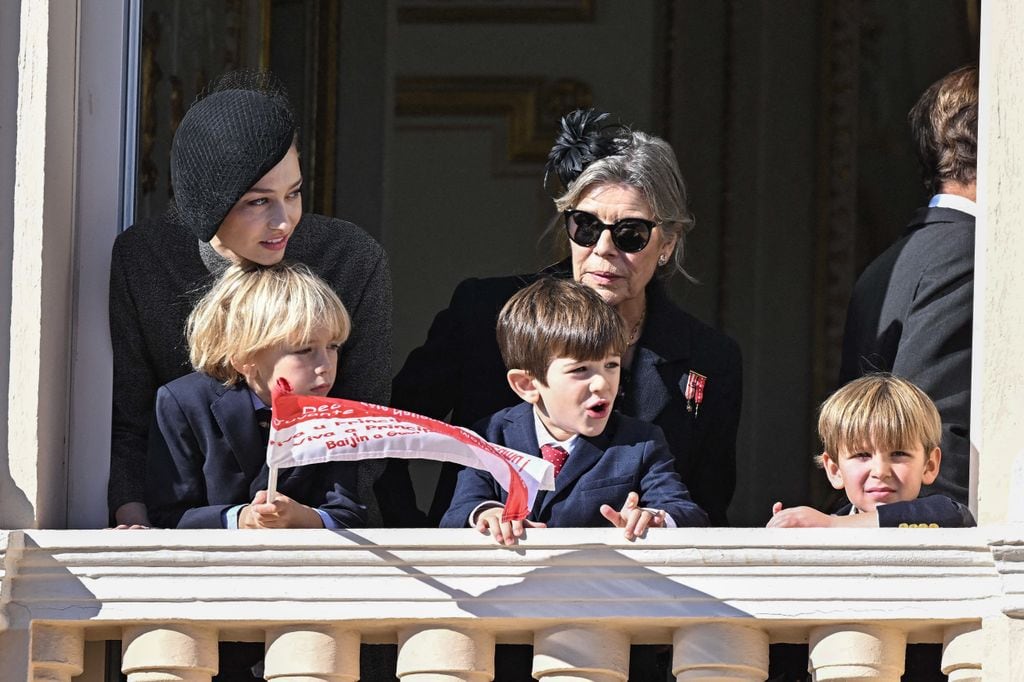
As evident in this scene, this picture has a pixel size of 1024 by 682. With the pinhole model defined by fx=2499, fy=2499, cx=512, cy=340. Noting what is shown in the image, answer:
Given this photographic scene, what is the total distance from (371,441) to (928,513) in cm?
91

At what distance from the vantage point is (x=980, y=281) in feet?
13.0

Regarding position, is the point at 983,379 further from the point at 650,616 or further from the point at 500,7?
the point at 500,7

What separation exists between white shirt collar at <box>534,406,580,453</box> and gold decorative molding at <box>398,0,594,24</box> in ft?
9.89

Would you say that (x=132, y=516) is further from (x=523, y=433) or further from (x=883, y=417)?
(x=883, y=417)

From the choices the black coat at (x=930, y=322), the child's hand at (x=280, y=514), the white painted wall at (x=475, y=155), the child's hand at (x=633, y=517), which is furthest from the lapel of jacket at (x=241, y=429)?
Answer: the white painted wall at (x=475, y=155)

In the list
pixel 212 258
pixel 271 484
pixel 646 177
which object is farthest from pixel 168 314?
pixel 646 177

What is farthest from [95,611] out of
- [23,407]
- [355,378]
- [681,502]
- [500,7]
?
[500,7]

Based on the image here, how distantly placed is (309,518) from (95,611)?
1.23ft

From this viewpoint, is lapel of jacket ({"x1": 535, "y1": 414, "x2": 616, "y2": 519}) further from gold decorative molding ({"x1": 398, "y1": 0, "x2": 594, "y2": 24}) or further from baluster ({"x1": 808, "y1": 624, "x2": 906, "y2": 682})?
gold decorative molding ({"x1": 398, "y1": 0, "x2": 594, "y2": 24})

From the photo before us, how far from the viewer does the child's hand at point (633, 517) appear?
387 cm

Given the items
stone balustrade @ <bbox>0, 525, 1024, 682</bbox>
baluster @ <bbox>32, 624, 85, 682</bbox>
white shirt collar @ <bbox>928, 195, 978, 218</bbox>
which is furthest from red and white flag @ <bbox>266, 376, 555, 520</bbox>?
white shirt collar @ <bbox>928, 195, 978, 218</bbox>

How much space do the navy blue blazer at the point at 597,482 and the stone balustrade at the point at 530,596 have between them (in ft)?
0.73

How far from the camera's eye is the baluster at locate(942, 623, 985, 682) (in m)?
3.86

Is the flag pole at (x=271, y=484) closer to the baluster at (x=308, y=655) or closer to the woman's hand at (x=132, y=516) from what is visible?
the baluster at (x=308, y=655)
